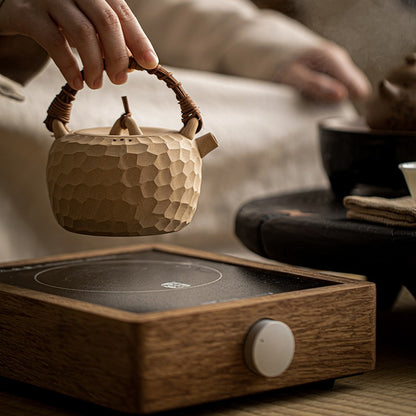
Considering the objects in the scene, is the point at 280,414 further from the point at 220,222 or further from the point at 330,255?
the point at 220,222

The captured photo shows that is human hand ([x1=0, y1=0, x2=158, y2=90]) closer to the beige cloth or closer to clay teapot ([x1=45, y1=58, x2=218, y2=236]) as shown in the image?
clay teapot ([x1=45, y1=58, x2=218, y2=236])

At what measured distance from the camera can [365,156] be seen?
142cm

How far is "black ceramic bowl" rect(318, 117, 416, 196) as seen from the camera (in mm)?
1381

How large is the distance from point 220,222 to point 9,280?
0.96m

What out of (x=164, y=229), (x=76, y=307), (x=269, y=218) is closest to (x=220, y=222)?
(x=269, y=218)

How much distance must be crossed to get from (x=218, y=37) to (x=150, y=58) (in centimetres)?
129

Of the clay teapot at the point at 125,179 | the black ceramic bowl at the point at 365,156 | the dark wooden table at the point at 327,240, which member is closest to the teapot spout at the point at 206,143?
the clay teapot at the point at 125,179

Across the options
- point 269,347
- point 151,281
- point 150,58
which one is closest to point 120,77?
point 150,58

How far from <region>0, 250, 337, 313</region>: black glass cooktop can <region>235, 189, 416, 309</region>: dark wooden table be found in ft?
0.40

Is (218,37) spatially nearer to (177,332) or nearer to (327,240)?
(327,240)

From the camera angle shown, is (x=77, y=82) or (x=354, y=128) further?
(x=354, y=128)

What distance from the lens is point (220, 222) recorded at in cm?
191

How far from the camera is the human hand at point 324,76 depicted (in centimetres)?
208

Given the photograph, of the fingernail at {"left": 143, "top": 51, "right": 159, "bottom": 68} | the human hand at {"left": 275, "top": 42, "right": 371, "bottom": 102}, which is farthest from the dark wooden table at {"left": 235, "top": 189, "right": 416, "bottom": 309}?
the human hand at {"left": 275, "top": 42, "right": 371, "bottom": 102}
